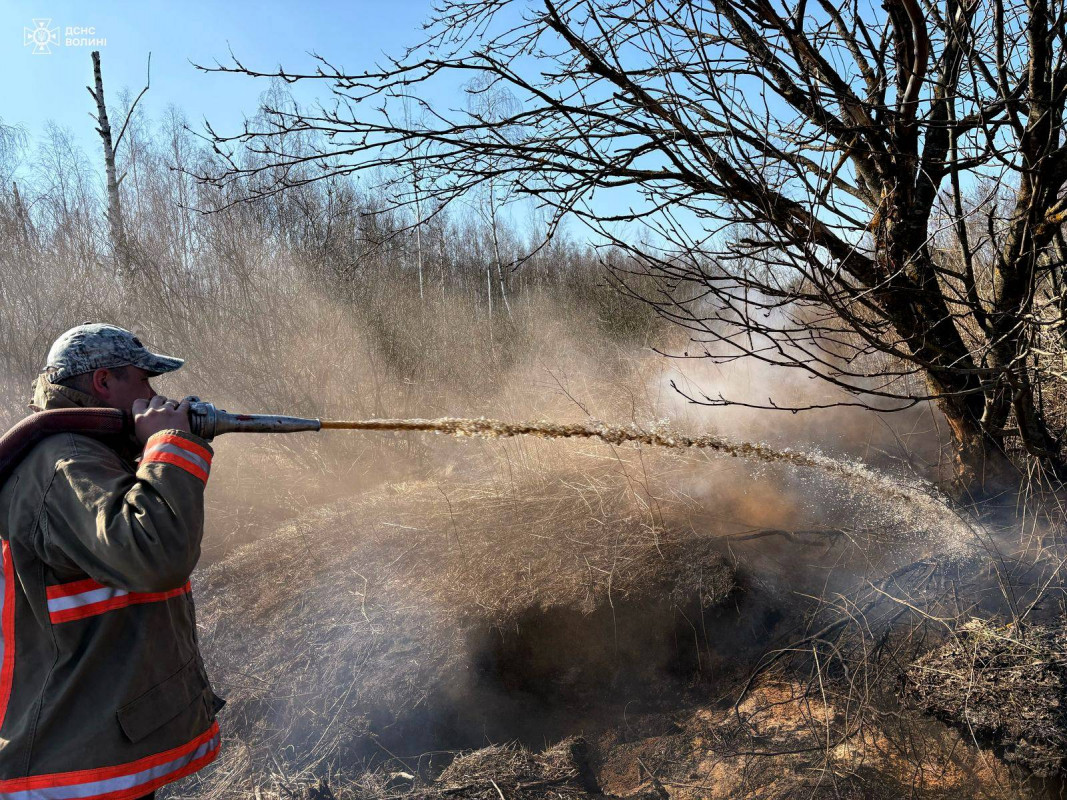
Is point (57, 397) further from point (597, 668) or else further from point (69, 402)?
point (597, 668)

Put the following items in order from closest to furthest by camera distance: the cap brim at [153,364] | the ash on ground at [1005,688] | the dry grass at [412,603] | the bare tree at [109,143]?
the cap brim at [153,364]
the ash on ground at [1005,688]
the dry grass at [412,603]
the bare tree at [109,143]

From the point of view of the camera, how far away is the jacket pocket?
1913 mm

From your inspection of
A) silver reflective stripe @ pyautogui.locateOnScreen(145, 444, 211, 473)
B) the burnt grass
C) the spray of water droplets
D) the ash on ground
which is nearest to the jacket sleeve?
silver reflective stripe @ pyautogui.locateOnScreen(145, 444, 211, 473)

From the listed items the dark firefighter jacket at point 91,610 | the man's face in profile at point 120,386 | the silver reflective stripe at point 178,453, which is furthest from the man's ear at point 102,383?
the silver reflective stripe at point 178,453

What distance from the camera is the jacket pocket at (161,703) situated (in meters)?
1.91

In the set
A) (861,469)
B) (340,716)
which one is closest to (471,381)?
(861,469)

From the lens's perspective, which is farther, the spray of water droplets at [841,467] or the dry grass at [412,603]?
the dry grass at [412,603]

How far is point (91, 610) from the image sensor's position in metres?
1.93

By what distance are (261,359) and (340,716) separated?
244 inches

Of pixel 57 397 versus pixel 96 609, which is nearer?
pixel 96 609

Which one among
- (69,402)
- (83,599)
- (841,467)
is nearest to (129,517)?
(83,599)

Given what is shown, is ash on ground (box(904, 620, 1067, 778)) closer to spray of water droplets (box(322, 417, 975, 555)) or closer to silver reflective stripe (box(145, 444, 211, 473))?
spray of water droplets (box(322, 417, 975, 555))

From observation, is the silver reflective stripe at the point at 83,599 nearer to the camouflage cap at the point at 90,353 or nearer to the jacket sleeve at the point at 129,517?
the jacket sleeve at the point at 129,517

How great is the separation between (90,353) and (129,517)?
66 centimetres
